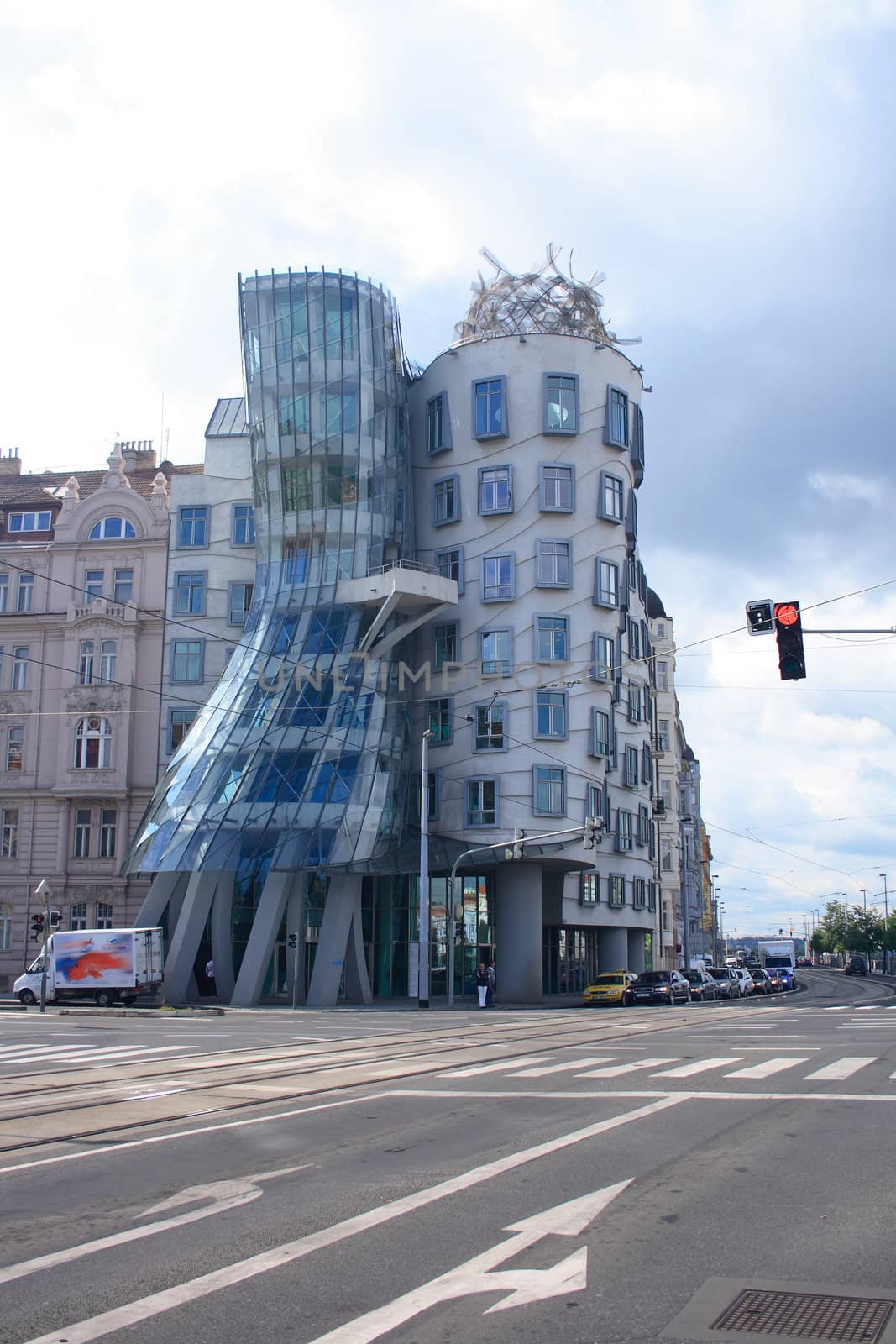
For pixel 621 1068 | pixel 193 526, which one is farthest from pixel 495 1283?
pixel 193 526

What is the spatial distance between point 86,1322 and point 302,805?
38621mm

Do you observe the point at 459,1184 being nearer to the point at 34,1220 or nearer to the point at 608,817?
the point at 34,1220

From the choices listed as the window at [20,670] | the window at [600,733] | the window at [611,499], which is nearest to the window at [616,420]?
the window at [611,499]

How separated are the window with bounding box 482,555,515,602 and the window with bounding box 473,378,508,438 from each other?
5.14m

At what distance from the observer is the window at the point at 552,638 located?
169 feet

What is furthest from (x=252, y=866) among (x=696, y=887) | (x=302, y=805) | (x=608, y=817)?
(x=696, y=887)

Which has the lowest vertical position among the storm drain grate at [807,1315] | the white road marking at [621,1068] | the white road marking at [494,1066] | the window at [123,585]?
the white road marking at [494,1066]

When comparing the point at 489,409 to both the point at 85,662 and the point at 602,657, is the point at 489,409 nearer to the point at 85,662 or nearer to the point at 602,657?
the point at 602,657

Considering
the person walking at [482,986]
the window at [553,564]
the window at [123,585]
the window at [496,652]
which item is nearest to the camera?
A: the person walking at [482,986]

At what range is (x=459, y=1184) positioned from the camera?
30.0 feet

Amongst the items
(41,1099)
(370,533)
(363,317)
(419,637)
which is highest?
(363,317)

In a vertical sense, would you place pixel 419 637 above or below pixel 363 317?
below

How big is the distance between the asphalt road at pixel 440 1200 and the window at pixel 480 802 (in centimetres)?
3250

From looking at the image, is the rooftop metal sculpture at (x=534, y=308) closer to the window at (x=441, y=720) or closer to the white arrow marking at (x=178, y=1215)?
the window at (x=441, y=720)
